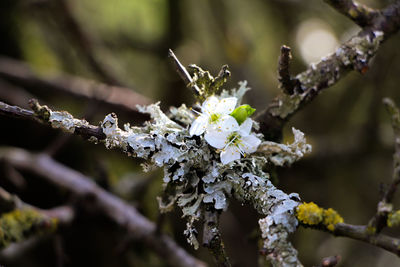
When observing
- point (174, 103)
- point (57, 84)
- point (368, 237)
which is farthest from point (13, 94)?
point (368, 237)

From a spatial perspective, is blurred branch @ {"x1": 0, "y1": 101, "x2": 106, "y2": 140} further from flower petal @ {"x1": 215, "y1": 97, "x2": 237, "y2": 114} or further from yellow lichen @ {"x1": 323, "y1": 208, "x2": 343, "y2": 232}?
yellow lichen @ {"x1": 323, "y1": 208, "x2": 343, "y2": 232}

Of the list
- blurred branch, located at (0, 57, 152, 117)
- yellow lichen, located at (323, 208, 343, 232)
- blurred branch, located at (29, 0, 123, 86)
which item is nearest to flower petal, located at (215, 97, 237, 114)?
yellow lichen, located at (323, 208, 343, 232)

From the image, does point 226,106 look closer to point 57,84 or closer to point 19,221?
point 19,221

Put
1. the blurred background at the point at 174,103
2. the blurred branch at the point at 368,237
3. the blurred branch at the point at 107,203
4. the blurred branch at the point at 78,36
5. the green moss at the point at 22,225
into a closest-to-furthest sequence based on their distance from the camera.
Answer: the blurred branch at the point at 368,237, the green moss at the point at 22,225, the blurred branch at the point at 107,203, the blurred background at the point at 174,103, the blurred branch at the point at 78,36

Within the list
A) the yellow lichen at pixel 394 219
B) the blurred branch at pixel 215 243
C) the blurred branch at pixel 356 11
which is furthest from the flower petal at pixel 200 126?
the blurred branch at pixel 356 11

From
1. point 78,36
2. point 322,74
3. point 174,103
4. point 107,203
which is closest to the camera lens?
point 322,74

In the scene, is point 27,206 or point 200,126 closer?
point 200,126

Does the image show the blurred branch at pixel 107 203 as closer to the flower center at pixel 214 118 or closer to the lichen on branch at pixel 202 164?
the lichen on branch at pixel 202 164
